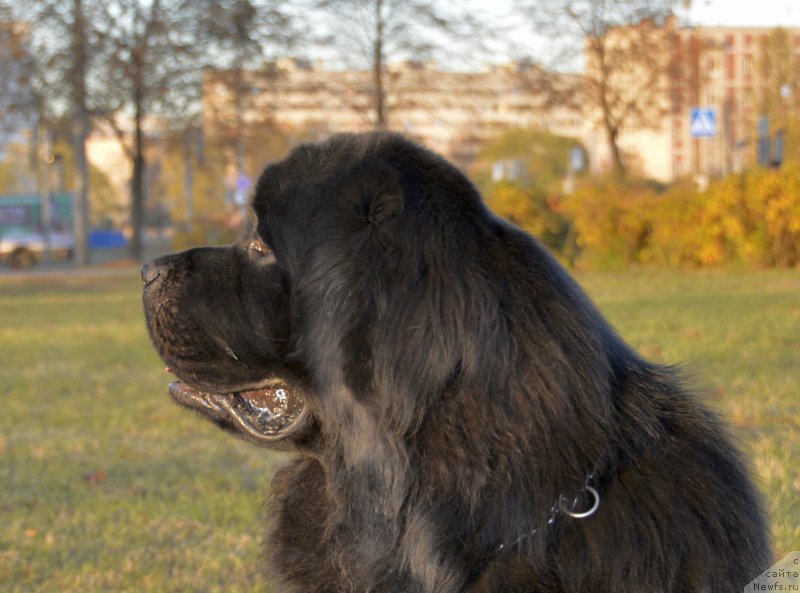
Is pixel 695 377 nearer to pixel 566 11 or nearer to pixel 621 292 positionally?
pixel 621 292

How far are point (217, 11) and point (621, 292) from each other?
15.2 metres

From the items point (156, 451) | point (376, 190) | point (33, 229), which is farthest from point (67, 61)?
point (376, 190)

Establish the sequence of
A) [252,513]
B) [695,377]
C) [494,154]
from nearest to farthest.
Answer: [695,377], [252,513], [494,154]

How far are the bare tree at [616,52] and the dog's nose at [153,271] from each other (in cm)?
2319

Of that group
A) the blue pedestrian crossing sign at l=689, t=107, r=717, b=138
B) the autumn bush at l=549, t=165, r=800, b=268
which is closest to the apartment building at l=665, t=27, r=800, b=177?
the blue pedestrian crossing sign at l=689, t=107, r=717, b=138

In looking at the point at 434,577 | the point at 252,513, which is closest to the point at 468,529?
the point at 434,577

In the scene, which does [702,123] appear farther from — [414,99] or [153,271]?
[153,271]

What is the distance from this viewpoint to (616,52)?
85.0 feet

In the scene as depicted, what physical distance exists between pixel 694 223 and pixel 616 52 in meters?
10.7

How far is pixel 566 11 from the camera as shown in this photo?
1005 inches

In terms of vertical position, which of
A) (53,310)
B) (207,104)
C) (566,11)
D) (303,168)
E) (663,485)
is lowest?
(53,310)

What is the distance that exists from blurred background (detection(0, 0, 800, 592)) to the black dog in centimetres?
41

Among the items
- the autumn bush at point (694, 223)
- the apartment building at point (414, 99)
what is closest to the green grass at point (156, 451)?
the autumn bush at point (694, 223)

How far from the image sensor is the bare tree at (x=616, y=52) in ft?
84.0
